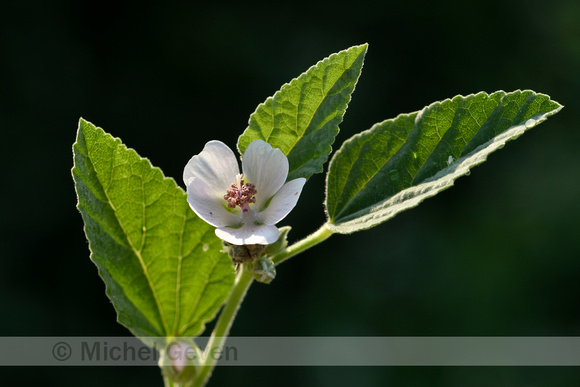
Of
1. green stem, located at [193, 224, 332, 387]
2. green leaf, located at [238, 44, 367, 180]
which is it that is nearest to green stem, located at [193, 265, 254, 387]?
green stem, located at [193, 224, 332, 387]

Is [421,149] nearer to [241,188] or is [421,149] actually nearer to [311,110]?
[311,110]

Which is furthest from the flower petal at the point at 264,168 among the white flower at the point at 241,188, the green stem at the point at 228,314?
the green stem at the point at 228,314

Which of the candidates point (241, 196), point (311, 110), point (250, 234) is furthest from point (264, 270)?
point (311, 110)

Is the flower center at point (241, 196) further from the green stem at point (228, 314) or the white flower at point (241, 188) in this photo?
the green stem at point (228, 314)

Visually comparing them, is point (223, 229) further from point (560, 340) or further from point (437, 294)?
point (560, 340)

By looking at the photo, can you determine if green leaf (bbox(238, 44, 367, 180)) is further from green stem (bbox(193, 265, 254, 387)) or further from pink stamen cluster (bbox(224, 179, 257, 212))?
green stem (bbox(193, 265, 254, 387))

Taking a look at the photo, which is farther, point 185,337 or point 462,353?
point 462,353

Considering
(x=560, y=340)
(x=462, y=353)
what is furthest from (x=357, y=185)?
(x=560, y=340)

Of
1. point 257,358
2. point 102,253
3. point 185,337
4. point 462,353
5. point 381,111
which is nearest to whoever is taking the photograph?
point 102,253
